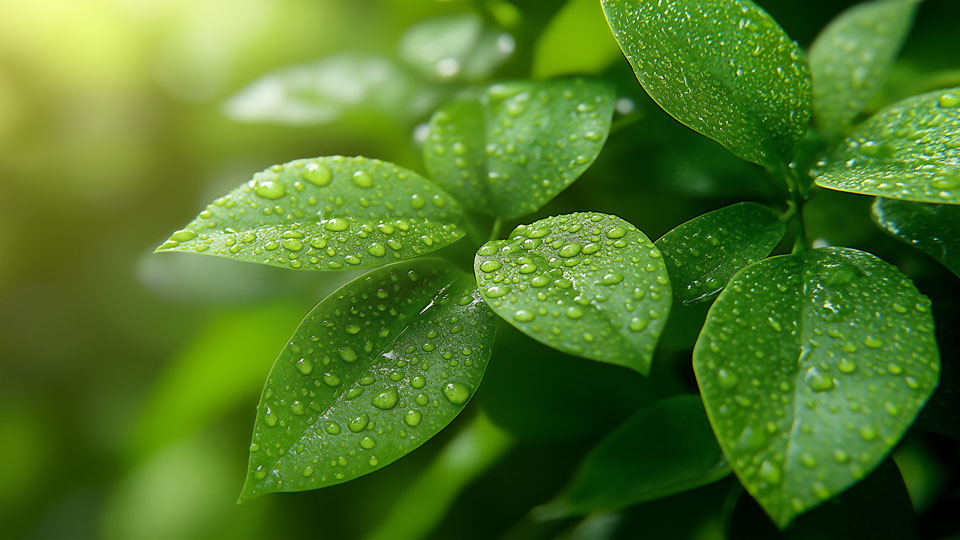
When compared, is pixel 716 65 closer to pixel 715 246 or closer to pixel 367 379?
pixel 715 246

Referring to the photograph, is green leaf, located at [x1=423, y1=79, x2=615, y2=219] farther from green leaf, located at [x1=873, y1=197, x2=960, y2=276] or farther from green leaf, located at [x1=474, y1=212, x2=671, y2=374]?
green leaf, located at [x1=873, y1=197, x2=960, y2=276]

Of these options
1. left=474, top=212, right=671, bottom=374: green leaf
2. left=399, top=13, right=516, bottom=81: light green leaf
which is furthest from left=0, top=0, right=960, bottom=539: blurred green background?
left=474, top=212, right=671, bottom=374: green leaf

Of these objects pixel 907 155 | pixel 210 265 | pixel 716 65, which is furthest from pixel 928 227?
pixel 210 265

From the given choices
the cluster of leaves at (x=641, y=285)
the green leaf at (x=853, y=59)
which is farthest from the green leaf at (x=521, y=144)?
the green leaf at (x=853, y=59)

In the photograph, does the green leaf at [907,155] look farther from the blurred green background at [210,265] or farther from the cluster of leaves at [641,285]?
the blurred green background at [210,265]

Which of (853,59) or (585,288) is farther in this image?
(853,59)

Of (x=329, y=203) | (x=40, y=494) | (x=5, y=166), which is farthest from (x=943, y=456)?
(x=5, y=166)

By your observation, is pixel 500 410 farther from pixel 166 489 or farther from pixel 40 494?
pixel 40 494
